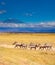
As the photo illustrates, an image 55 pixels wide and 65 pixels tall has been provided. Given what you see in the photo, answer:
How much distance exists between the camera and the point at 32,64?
914 inches

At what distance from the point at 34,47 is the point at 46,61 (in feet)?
46.7

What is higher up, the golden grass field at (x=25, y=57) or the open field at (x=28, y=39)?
the open field at (x=28, y=39)

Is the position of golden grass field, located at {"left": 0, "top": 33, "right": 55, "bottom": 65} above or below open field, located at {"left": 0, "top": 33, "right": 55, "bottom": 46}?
below

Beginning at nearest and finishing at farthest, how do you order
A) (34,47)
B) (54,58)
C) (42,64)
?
(42,64), (54,58), (34,47)

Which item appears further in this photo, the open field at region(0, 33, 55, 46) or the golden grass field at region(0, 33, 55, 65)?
the open field at region(0, 33, 55, 46)

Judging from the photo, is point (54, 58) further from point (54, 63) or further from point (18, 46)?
point (18, 46)

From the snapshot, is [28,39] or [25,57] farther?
[28,39]

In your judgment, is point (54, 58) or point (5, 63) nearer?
point (5, 63)

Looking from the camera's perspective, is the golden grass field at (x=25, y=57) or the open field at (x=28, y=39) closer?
the golden grass field at (x=25, y=57)

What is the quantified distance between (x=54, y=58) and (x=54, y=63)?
292 cm

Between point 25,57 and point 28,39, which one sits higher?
point 28,39

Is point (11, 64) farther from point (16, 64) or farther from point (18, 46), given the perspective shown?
point (18, 46)

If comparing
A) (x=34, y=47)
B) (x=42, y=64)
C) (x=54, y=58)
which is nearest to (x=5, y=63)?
(x=42, y=64)

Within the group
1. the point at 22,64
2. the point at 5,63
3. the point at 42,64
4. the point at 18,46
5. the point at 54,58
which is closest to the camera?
the point at 5,63
